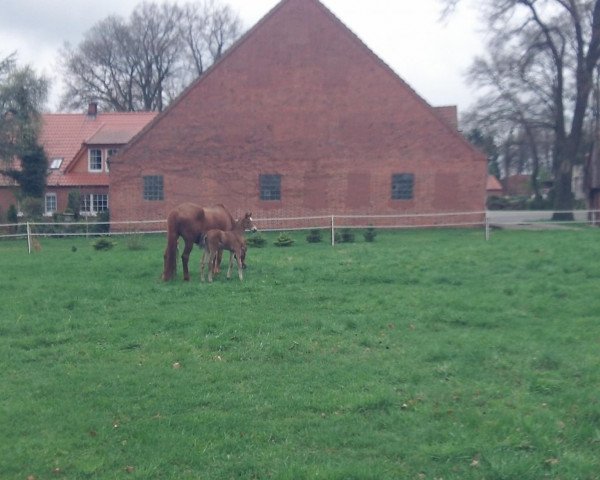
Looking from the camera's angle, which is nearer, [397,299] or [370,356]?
[370,356]

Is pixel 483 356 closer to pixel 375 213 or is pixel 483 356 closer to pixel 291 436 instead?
pixel 291 436

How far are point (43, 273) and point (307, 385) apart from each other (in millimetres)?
10654

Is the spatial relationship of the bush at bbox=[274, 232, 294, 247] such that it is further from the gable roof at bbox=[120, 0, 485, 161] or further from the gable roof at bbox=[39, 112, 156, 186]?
the gable roof at bbox=[39, 112, 156, 186]

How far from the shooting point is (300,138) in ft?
109

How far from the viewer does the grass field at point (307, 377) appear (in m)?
5.63

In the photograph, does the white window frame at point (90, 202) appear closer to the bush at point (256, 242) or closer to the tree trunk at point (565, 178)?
the bush at point (256, 242)

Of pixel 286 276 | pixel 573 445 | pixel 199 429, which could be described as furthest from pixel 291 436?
pixel 286 276

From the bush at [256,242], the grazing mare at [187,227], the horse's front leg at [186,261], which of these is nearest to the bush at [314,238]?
the bush at [256,242]

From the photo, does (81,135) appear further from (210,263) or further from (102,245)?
(210,263)

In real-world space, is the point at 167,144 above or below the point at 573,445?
above

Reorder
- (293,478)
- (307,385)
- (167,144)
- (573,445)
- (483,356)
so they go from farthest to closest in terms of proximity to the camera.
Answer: (167,144), (483,356), (307,385), (573,445), (293,478)

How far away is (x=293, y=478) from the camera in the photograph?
5.26m

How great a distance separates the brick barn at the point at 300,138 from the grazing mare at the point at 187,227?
16971 mm

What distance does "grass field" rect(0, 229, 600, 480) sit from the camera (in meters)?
5.63
